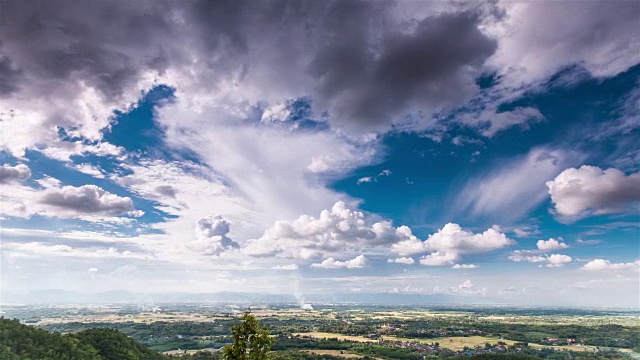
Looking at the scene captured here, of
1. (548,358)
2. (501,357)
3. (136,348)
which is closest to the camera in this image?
(136,348)

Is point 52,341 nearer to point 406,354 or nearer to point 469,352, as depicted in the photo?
point 406,354

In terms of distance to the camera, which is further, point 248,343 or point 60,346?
point 60,346

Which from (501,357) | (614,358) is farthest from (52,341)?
(614,358)

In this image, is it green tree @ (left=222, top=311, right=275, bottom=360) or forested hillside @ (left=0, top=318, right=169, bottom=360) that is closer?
green tree @ (left=222, top=311, right=275, bottom=360)

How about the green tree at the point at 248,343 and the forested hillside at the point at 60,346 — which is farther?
the forested hillside at the point at 60,346

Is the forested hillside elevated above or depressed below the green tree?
below

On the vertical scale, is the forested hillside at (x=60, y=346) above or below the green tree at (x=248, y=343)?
below

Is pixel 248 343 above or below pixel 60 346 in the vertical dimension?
above

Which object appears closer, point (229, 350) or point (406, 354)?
point (229, 350)
